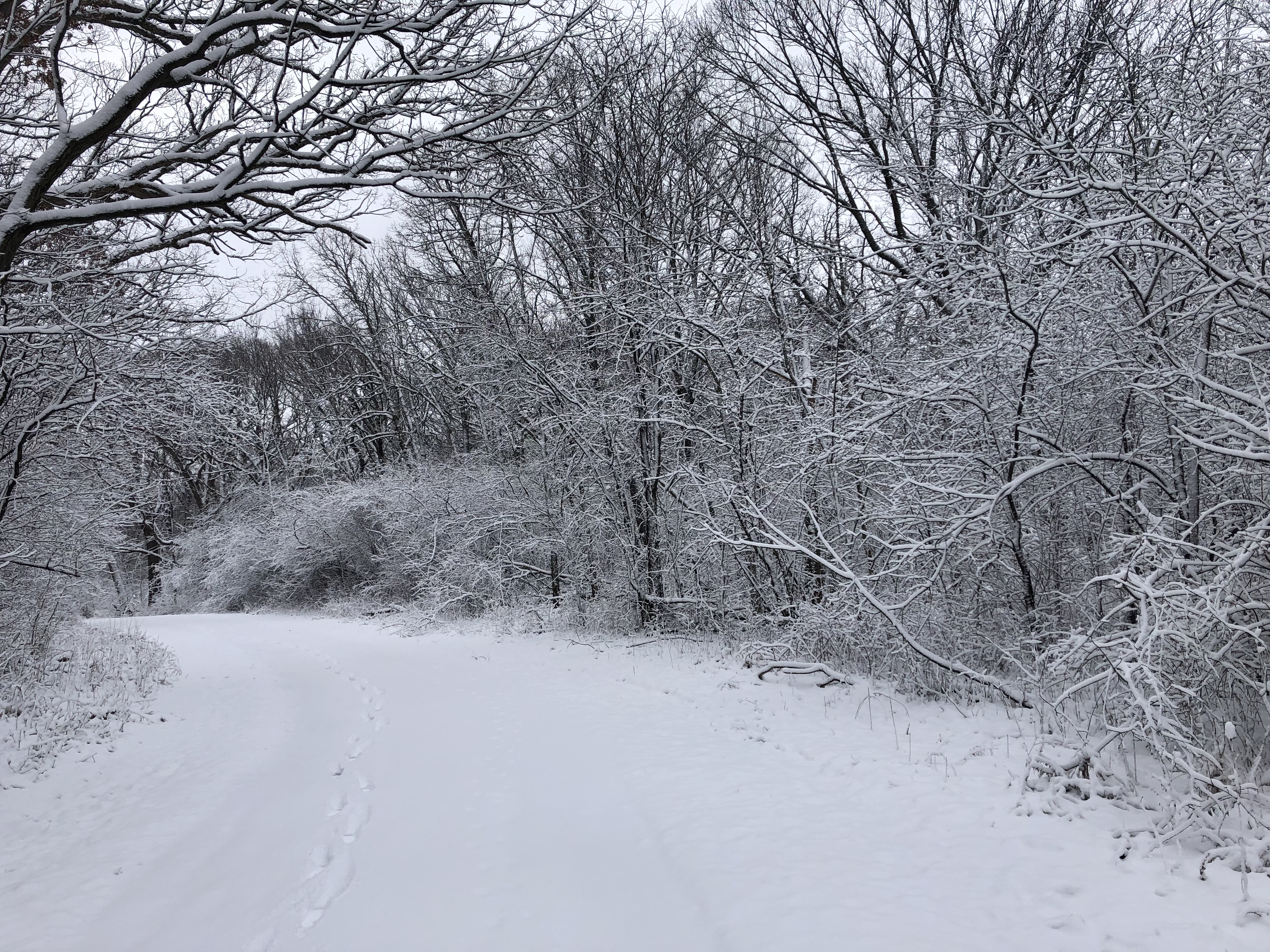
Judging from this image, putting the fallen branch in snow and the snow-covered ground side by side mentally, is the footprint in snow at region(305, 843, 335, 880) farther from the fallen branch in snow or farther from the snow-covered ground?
the fallen branch in snow

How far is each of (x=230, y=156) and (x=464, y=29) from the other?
2.46 meters

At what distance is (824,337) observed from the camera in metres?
9.79

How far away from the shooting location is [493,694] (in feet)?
28.9

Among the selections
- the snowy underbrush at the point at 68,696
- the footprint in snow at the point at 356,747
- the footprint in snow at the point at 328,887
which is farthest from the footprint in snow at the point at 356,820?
the snowy underbrush at the point at 68,696

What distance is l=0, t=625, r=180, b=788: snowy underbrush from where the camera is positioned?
675cm

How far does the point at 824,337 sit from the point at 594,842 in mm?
7434

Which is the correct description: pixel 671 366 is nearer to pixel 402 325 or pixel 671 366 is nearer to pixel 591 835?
pixel 591 835

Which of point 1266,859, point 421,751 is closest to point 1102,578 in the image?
point 1266,859

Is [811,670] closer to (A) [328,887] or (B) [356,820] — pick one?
(B) [356,820]

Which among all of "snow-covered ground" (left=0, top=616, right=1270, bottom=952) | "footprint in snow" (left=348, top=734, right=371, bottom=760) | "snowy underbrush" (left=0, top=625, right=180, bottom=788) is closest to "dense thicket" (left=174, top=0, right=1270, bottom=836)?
"snow-covered ground" (left=0, top=616, right=1270, bottom=952)

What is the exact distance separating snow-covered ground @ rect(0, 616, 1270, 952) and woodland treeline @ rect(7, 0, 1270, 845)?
75 centimetres

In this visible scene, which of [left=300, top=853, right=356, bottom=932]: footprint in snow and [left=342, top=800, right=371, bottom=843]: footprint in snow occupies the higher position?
[left=300, top=853, right=356, bottom=932]: footprint in snow

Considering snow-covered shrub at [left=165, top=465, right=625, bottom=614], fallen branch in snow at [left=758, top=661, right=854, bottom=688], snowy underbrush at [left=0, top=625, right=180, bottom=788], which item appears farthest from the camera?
snow-covered shrub at [left=165, top=465, right=625, bottom=614]

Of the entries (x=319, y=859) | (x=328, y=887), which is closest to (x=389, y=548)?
(x=319, y=859)
